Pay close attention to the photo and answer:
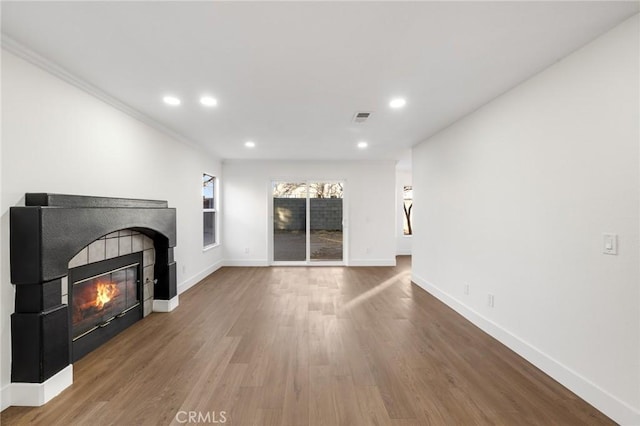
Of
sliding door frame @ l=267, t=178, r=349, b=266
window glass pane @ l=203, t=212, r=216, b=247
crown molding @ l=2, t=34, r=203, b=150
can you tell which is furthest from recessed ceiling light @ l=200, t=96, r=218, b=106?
sliding door frame @ l=267, t=178, r=349, b=266

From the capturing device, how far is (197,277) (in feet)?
16.2

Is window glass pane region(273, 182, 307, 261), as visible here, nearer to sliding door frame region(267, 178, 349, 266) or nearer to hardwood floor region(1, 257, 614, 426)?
sliding door frame region(267, 178, 349, 266)

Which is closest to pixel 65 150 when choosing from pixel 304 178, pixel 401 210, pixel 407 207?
pixel 304 178

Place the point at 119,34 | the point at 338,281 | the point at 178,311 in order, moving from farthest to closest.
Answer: the point at 338,281, the point at 178,311, the point at 119,34

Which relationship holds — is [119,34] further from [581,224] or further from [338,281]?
[338,281]

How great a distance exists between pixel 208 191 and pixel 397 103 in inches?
165

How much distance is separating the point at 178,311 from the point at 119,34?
2987 millimetres

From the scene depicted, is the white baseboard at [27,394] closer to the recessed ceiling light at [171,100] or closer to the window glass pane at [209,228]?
the recessed ceiling light at [171,100]

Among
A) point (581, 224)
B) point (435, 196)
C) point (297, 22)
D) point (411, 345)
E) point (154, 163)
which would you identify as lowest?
point (411, 345)

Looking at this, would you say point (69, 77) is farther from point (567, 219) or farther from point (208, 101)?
point (567, 219)

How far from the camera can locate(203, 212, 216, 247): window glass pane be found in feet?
18.7

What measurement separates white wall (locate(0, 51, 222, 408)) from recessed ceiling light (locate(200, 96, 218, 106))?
90cm

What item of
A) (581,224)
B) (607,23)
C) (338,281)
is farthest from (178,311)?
(607,23)

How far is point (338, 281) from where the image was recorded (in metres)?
5.12
